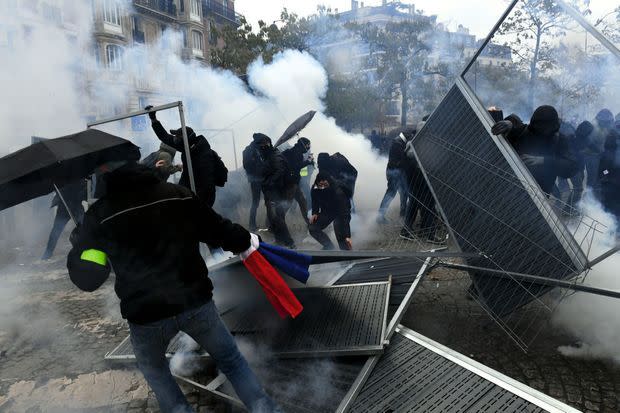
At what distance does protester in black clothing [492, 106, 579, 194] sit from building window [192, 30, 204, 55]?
584 inches

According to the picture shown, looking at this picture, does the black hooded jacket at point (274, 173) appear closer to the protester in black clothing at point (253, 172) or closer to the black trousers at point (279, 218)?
the black trousers at point (279, 218)

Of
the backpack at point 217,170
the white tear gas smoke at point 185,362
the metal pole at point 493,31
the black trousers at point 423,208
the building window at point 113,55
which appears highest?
the building window at point 113,55

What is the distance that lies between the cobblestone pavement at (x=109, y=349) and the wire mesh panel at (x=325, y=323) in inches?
18.7

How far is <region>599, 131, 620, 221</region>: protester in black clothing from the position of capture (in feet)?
16.2

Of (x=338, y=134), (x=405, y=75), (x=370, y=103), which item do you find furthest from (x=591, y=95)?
(x=370, y=103)

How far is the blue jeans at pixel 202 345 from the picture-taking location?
2.42 metres

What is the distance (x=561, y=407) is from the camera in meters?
2.30

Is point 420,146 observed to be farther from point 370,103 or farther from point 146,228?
point 370,103

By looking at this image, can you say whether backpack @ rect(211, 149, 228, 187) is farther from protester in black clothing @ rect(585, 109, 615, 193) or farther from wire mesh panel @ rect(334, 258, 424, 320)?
protester in black clothing @ rect(585, 109, 615, 193)

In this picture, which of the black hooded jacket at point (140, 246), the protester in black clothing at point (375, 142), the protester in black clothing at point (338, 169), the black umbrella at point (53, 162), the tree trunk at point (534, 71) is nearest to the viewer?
the black hooded jacket at point (140, 246)

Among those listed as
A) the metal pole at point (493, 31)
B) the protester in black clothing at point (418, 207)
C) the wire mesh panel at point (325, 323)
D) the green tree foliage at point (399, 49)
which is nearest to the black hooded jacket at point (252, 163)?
the protester in black clothing at point (418, 207)

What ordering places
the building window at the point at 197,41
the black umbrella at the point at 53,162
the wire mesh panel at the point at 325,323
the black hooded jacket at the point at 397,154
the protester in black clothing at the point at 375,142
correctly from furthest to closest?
the building window at the point at 197,41 < the protester in black clothing at the point at 375,142 < the black hooded jacket at the point at 397,154 < the black umbrella at the point at 53,162 < the wire mesh panel at the point at 325,323

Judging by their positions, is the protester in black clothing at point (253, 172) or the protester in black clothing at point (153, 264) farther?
the protester in black clothing at point (253, 172)

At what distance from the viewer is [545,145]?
4.80 meters
